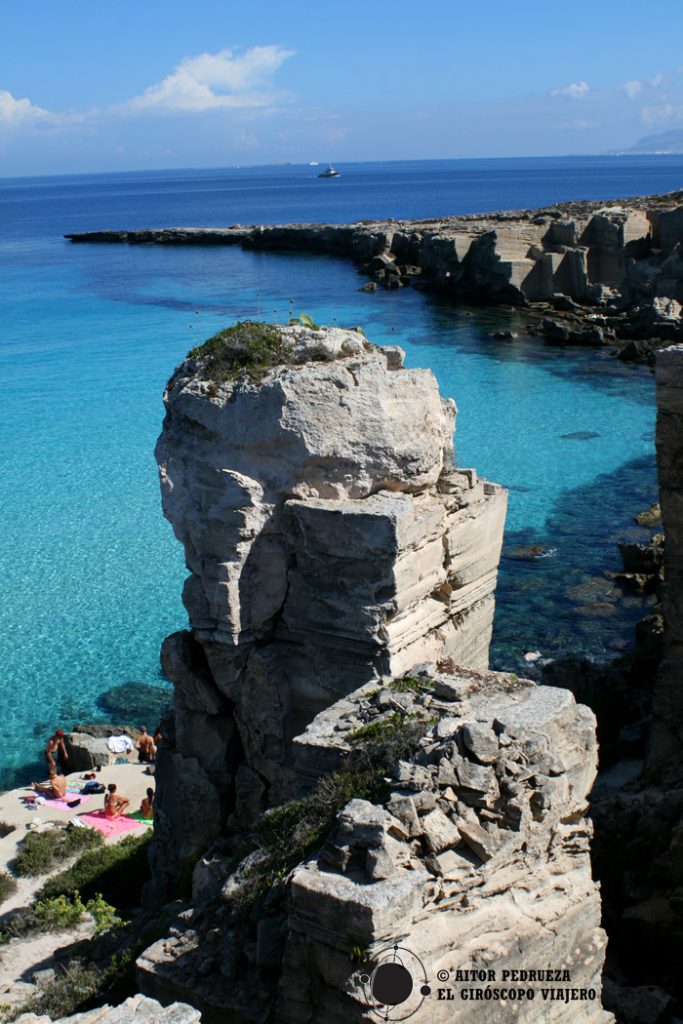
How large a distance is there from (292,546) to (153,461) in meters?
17.9

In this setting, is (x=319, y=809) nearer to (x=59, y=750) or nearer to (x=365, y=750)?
(x=365, y=750)

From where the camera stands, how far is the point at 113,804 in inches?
492

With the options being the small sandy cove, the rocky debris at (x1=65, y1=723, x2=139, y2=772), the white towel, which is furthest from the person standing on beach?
the white towel

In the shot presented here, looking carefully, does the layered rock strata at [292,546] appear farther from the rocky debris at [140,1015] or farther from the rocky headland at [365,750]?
the rocky debris at [140,1015]

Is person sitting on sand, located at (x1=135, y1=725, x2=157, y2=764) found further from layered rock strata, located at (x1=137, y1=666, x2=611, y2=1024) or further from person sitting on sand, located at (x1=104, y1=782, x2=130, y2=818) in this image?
layered rock strata, located at (x1=137, y1=666, x2=611, y2=1024)

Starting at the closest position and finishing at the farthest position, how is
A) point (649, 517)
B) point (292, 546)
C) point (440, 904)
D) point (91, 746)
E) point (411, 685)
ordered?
point (440, 904) → point (411, 685) → point (292, 546) → point (91, 746) → point (649, 517)

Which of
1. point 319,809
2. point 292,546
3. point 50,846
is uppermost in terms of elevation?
point 292,546

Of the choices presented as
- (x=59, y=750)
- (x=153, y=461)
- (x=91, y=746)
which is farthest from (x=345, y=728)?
(x=153, y=461)

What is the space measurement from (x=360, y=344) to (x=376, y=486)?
1223mm

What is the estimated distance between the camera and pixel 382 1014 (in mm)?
4938

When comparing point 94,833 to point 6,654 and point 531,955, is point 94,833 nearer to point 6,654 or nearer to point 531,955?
point 6,654

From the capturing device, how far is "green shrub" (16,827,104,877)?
10766 mm

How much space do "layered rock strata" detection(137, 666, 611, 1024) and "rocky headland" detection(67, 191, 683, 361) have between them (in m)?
30.0

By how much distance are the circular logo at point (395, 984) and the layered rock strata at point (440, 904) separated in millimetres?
11
